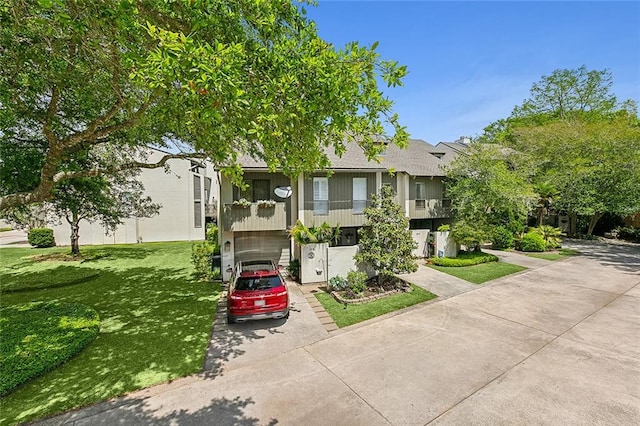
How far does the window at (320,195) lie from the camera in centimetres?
1548

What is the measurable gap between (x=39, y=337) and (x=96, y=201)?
429 inches

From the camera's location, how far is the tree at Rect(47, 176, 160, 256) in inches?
584

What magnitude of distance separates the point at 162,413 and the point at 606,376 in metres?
9.38

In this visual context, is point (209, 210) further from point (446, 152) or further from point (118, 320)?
point (446, 152)

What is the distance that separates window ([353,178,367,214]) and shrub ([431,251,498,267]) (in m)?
5.38

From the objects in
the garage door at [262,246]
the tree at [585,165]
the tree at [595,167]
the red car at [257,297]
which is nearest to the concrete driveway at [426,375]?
the red car at [257,297]

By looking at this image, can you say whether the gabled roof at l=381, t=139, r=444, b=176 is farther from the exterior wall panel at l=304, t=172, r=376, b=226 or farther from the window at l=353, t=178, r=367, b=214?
the exterior wall panel at l=304, t=172, r=376, b=226

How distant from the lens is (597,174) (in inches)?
868

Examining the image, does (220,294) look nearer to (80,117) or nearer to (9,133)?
(80,117)

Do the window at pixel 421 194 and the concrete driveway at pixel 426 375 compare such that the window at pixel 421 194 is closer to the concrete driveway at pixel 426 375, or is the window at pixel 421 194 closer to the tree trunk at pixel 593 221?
the concrete driveway at pixel 426 375

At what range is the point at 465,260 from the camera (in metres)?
16.1

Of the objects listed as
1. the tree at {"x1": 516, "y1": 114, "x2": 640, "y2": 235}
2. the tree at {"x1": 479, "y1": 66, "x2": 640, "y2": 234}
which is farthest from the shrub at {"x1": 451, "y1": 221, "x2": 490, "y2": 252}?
the tree at {"x1": 516, "y1": 114, "x2": 640, "y2": 235}

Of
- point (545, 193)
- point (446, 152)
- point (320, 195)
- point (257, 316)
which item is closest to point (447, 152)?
point (446, 152)

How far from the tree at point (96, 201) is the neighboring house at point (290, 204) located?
24.3 feet
